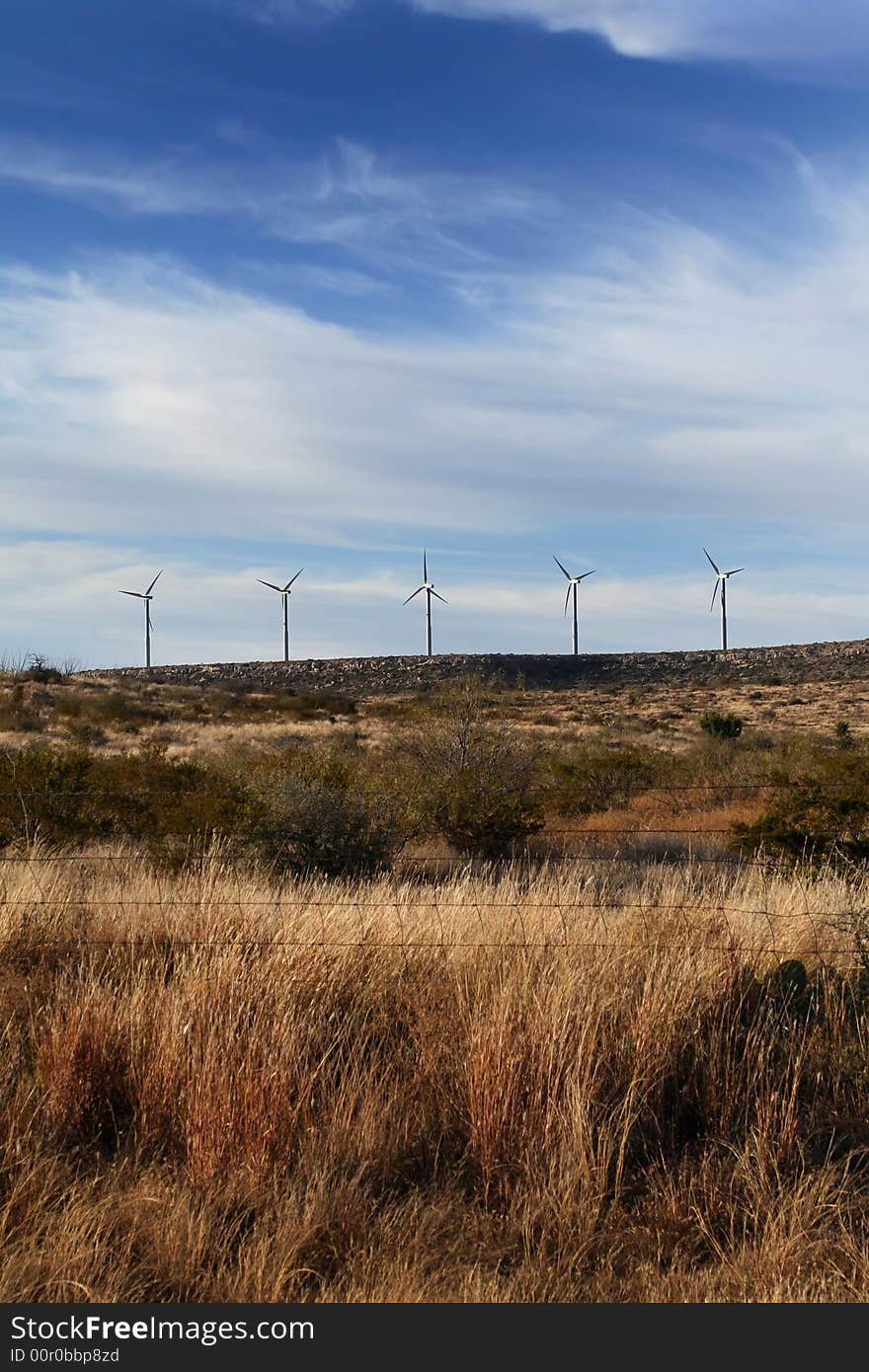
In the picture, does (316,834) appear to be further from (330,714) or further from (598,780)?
(330,714)

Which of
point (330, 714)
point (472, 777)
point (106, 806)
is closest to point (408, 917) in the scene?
point (106, 806)

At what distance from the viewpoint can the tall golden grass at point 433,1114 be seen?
4.54 m

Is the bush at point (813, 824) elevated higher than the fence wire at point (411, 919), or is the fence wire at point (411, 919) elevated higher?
the fence wire at point (411, 919)

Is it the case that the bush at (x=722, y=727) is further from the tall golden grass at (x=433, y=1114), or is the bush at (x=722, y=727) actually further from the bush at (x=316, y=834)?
the tall golden grass at (x=433, y=1114)

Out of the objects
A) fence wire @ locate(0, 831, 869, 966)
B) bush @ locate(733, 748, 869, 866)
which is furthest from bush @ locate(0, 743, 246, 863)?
bush @ locate(733, 748, 869, 866)

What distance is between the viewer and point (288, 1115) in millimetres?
5340

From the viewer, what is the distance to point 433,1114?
557 centimetres

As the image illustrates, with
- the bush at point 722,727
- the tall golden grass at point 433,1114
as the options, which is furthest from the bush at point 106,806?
the bush at point 722,727

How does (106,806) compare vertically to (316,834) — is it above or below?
above

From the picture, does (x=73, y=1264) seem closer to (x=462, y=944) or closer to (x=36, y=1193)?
(x=36, y=1193)

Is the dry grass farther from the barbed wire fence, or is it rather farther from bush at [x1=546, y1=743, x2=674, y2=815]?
the barbed wire fence

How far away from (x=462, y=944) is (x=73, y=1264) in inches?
126

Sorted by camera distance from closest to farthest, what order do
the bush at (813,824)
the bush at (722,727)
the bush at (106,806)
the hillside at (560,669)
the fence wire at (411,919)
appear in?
the fence wire at (411,919) → the bush at (106,806) → the bush at (813,824) → the bush at (722,727) → the hillside at (560,669)

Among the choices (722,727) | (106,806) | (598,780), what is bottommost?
(598,780)
